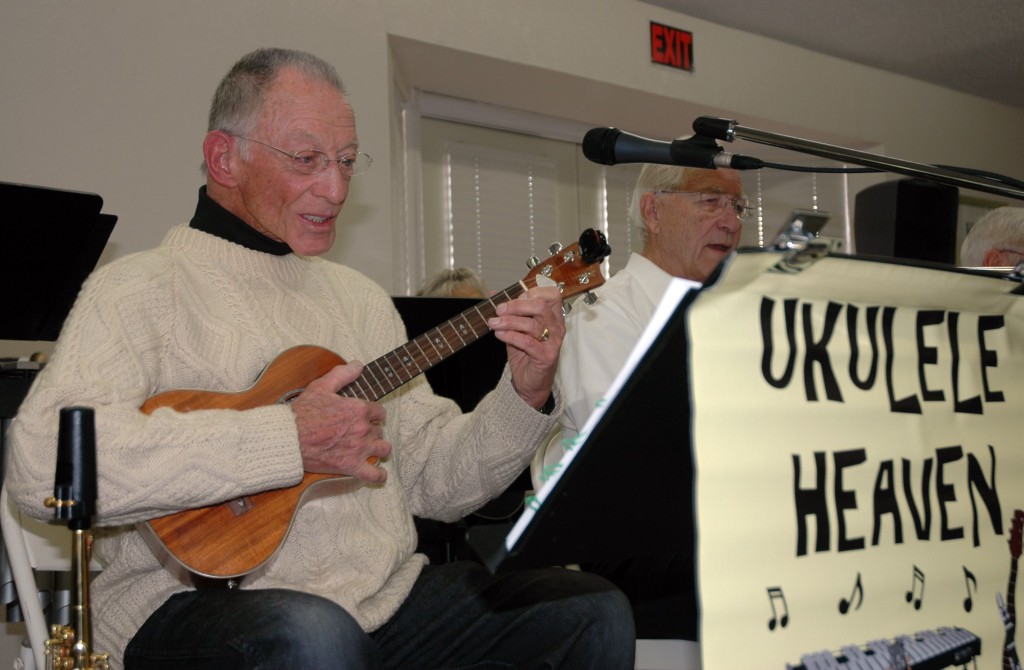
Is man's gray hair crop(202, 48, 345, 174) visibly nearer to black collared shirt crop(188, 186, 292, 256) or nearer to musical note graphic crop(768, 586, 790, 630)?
black collared shirt crop(188, 186, 292, 256)

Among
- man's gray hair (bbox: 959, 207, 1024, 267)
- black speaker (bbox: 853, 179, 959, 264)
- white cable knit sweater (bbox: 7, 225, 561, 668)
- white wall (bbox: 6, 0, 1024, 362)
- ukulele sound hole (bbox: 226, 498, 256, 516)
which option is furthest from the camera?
white wall (bbox: 6, 0, 1024, 362)

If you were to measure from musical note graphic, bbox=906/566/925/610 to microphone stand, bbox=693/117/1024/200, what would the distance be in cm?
46

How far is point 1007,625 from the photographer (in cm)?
113

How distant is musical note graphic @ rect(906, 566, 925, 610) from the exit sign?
14.0 feet

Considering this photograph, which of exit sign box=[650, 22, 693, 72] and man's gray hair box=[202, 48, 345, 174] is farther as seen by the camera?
exit sign box=[650, 22, 693, 72]

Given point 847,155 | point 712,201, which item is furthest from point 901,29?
point 847,155

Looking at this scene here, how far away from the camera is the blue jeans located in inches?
49.8

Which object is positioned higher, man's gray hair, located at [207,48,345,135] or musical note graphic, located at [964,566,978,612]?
man's gray hair, located at [207,48,345,135]

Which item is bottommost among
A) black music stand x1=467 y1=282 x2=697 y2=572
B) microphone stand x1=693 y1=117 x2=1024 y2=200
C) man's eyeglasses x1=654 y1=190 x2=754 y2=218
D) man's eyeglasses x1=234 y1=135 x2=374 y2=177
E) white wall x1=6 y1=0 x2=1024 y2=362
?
black music stand x1=467 y1=282 x2=697 y2=572

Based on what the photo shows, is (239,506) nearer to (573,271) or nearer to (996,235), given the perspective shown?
(573,271)

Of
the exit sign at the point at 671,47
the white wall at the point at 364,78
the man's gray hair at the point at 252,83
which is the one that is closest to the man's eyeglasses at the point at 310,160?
the man's gray hair at the point at 252,83

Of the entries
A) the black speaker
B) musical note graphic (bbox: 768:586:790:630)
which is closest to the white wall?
the black speaker

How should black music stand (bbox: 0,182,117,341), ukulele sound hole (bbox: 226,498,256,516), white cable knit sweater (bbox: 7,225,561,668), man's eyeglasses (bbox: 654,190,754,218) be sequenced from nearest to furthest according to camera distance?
white cable knit sweater (bbox: 7,225,561,668) → ukulele sound hole (bbox: 226,498,256,516) → black music stand (bbox: 0,182,117,341) → man's eyeglasses (bbox: 654,190,754,218)

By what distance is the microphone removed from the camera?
1.23 meters
